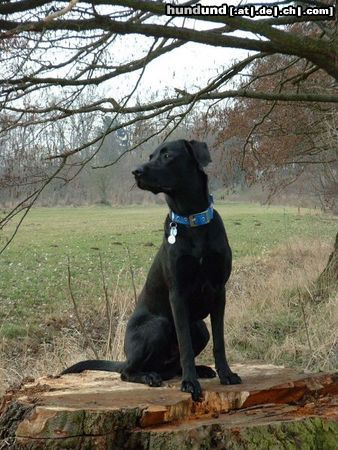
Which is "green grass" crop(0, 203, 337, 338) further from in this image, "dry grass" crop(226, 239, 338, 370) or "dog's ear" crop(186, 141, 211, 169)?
"dog's ear" crop(186, 141, 211, 169)

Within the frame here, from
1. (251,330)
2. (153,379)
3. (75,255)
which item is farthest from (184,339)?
(75,255)

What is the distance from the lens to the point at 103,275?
20.3ft

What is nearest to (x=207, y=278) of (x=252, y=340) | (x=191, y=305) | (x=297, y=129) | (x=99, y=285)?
(x=191, y=305)

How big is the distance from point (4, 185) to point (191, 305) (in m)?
2.78

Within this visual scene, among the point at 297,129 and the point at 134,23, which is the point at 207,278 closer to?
the point at 134,23

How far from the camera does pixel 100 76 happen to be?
5777mm

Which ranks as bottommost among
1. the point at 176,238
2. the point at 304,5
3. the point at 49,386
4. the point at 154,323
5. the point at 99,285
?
the point at 99,285

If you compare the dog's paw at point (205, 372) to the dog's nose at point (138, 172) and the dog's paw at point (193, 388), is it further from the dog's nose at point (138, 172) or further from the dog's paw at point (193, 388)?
the dog's nose at point (138, 172)

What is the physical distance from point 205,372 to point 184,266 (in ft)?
2.69

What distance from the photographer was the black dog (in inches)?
126

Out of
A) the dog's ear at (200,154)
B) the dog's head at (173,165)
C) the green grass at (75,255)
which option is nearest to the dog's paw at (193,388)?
the dog's head at (173,165)

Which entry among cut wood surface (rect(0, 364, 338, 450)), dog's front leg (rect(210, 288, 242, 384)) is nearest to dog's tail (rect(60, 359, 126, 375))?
cut wood surface (rect(0, 364, 338, 450))

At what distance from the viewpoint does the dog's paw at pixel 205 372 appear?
12.0ft

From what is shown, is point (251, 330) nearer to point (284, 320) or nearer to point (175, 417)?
point (284, 320)
